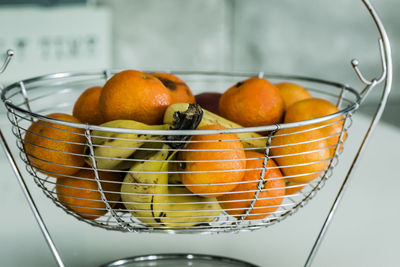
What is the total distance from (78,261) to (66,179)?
0.12 metres

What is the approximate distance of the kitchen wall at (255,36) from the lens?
203cm

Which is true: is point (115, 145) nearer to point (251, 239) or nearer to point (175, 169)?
point (175, 169)

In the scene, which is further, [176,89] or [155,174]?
[176,89]

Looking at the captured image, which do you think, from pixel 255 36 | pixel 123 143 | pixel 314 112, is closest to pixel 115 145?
pixel 123 143

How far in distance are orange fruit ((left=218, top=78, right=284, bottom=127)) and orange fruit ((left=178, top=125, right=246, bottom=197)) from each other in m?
0.10

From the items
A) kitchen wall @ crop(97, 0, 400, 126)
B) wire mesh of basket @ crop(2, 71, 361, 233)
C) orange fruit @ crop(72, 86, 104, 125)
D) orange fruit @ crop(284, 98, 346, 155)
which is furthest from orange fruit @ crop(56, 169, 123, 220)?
kitchen wall @ crop(97, 0, 400, 126)

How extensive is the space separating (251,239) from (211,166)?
231mm

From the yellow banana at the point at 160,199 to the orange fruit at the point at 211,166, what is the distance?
16 millimetres

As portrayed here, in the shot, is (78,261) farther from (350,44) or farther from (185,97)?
(350,44)

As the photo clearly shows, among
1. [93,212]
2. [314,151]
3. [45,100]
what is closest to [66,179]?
[93,212]

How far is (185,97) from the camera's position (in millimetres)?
605

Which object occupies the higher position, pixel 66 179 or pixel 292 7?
pixel 292 7

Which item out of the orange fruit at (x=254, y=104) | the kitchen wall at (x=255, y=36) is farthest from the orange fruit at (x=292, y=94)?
the kitchen wall at (x=255, y=36)

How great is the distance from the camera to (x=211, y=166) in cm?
47
